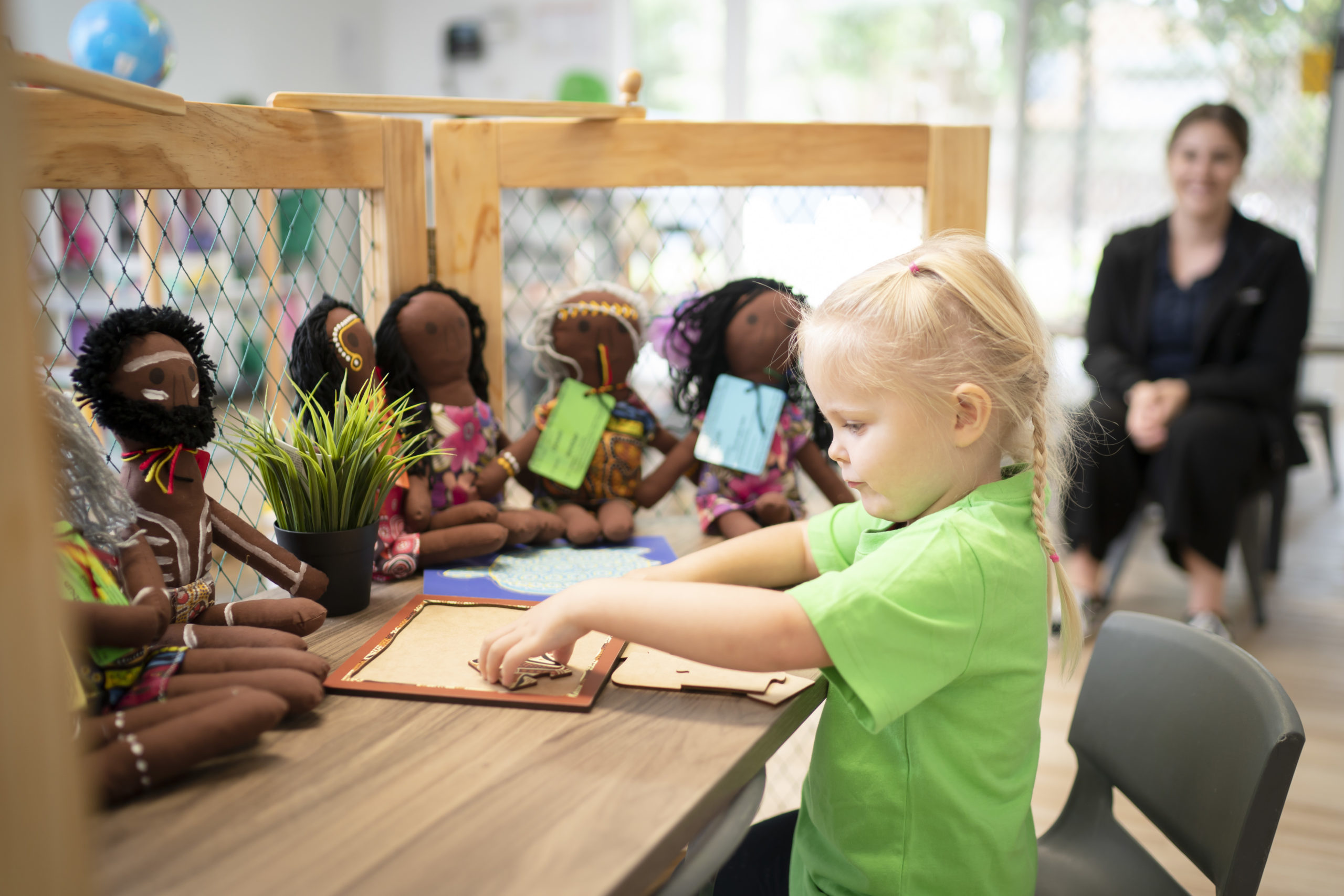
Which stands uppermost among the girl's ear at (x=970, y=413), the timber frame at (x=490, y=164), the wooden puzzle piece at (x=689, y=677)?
the timber frame at (x=490, y=164)

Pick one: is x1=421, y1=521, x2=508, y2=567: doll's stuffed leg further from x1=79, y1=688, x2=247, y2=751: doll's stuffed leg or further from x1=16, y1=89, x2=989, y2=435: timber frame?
x1=79, y1=688, x2=247, y2=751: doll's stuffed leg

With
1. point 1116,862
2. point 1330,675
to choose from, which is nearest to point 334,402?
point 1116,862

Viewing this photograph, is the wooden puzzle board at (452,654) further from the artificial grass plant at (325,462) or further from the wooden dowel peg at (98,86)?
the wooden dowel peg at (98,86)

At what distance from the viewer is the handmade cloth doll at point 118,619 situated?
60 centimetres

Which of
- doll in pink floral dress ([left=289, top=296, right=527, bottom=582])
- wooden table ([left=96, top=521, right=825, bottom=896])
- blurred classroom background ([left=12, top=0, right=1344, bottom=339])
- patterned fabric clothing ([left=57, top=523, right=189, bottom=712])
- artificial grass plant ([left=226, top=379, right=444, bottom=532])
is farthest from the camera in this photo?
blurred classroom background ([left=12, top=0, right=1344, bottom=339])

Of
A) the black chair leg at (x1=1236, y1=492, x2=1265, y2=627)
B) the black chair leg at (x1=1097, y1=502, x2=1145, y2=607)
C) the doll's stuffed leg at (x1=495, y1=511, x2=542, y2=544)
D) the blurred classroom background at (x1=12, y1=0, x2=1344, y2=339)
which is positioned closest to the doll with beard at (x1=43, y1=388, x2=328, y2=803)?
the doll's stuffed leg at (x1=495, y1=511, x2=542, y2=544)

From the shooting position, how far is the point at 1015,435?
76cm

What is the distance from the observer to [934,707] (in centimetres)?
72

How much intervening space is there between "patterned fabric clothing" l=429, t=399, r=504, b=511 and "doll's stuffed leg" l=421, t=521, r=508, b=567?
0.05m

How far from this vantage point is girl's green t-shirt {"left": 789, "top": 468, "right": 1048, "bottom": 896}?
649 mm

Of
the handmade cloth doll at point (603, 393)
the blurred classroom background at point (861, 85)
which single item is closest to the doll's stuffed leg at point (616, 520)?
the handmade cloth doll at point (603, 393)

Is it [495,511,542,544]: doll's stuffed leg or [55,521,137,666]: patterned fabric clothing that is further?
[495,511,542,544]: doll's stuffed leg

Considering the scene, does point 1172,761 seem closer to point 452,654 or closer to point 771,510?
point 771,510

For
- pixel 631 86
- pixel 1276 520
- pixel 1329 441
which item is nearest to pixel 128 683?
pixel 631 86
